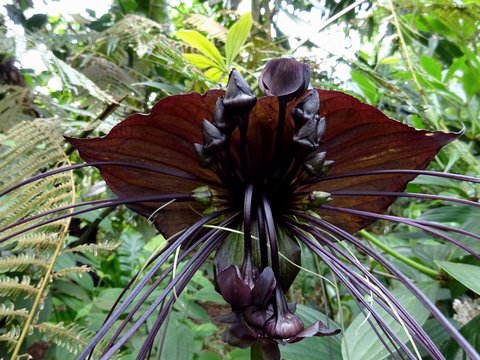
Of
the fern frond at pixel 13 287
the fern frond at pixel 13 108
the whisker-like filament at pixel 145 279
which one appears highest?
the whisker-like filament at pixel 145 279

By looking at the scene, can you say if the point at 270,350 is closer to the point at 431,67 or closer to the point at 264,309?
the point at 264,309

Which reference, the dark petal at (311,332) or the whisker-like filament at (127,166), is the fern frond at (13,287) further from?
the dark petal at (311,332)

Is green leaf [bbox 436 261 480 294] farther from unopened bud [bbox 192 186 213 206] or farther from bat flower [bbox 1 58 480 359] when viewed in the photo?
unopened bud [bbox 192 186 213 206]

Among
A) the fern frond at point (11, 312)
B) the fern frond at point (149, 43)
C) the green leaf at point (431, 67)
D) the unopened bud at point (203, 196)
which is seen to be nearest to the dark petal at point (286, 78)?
the unopened bud at point (203, 196)

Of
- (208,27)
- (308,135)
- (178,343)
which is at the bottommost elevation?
(178,343)

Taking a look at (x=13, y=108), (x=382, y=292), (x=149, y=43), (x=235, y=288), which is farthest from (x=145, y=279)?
(x=13, y=108)

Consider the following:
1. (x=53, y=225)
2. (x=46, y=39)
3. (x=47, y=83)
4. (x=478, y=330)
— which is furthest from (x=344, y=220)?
(x=47, y=83)

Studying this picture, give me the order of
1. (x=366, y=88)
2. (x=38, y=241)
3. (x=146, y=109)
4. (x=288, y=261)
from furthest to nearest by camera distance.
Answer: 1. (x=146, y=109)
2. (x=366, y=88)
3. (x=38, y=241)
4. (x=288, y=261)
